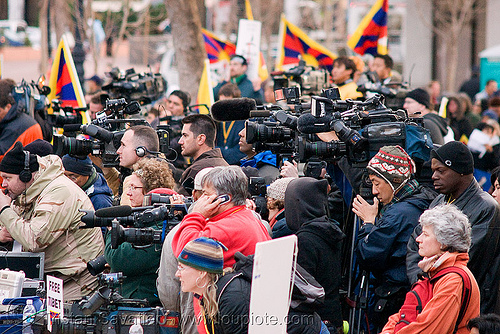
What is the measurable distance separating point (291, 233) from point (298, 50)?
23.8 ft

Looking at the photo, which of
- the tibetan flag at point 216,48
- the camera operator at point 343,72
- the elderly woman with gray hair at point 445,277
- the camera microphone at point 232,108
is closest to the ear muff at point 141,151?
the camera microphone at point 232,108

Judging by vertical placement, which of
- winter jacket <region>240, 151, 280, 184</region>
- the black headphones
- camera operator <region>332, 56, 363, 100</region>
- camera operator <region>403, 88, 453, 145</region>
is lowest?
winter jacket <region>240, 151, 280, 184</region>

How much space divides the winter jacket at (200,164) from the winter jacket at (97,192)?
0.63m

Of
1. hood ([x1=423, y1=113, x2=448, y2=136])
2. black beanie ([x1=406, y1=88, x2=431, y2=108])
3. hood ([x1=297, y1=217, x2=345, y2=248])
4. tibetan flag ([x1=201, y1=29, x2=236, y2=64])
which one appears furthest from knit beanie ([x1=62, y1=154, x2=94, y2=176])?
tibetan flag ([x1=201, y1=29, x2=236, y2=64])

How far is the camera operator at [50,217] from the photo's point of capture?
546cm

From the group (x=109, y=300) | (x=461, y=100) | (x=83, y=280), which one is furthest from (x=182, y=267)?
(x=461, y=100)

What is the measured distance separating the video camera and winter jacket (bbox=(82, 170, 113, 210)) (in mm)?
2529

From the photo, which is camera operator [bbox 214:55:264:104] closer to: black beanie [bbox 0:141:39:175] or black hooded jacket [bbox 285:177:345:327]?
black beanie [bbox 0:141:39:175]

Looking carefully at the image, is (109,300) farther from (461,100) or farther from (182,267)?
(461,100)

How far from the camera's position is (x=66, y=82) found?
9.34 m

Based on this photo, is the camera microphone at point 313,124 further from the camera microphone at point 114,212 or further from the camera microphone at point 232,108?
the camera microphone at point 114,212

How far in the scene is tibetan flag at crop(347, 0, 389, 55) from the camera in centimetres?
1151

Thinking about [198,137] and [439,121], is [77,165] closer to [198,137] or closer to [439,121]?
[198,137]

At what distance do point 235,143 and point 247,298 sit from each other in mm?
4878
